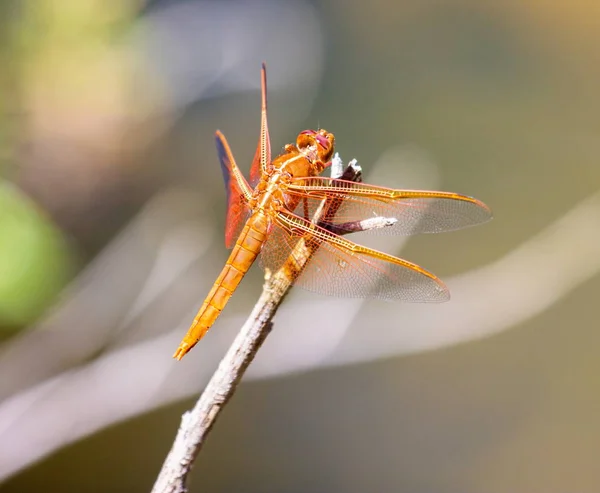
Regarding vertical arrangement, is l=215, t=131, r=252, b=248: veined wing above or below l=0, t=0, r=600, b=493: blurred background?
below

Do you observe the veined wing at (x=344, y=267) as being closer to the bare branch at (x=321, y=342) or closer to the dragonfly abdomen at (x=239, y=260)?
the dragonfly abdomen at (x=239, y=260)

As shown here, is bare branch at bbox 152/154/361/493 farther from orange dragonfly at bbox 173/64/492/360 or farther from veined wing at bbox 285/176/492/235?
veined wing at bbox 285/176/492/235

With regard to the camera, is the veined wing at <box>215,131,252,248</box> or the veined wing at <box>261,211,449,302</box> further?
the veined wing at <box>215,131,252,248</box>

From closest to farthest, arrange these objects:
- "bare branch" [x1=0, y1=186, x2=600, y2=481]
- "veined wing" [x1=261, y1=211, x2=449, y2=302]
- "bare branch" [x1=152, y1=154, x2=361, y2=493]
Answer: "bare branch" [x1=152, y1=154, x2=361, y2=493], "veined wing" [x1=261, y1=211, x2=449, y2=302], "bare branch" [x1=0, y1=186, x2=600, y2=481]

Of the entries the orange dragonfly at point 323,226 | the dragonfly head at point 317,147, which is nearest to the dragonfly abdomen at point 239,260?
the orange dragonfly at point 323,226

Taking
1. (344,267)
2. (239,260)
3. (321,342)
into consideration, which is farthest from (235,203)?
(321,342)

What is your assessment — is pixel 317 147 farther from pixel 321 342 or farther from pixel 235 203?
pixel 321 342

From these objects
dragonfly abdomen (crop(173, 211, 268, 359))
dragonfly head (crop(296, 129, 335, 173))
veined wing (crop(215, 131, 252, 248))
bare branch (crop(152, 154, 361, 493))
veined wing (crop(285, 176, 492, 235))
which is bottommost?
bare branch (crop(152, 154, 361, 493))

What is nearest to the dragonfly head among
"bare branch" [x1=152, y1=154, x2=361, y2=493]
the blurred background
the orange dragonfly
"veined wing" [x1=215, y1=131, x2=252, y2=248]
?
the orange dragonfly

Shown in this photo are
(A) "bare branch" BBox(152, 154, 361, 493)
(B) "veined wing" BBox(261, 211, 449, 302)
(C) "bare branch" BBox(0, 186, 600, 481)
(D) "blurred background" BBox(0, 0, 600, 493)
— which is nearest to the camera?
(A) "bare branch" BBox(152, 154, 361, 493)
